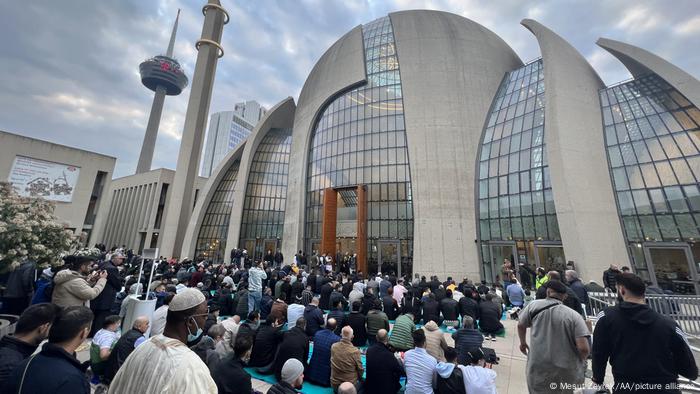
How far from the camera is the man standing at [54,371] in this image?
1.94m

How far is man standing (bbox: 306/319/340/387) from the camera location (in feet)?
19.0

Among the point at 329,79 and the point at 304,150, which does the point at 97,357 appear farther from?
the point at 329,79

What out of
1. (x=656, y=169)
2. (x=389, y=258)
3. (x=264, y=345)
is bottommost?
(x=264, y=345)

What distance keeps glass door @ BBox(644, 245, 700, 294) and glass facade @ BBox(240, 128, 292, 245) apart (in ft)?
97.0

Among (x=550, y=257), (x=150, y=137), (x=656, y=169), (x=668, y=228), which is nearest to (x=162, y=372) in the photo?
(x=550, y=257)

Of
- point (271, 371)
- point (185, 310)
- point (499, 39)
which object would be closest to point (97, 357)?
point (271, 371)

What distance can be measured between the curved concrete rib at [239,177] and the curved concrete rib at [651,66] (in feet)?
98.8

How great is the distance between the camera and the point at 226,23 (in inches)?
1446

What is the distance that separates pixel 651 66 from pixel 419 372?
22364 mm

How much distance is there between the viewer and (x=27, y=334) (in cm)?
280

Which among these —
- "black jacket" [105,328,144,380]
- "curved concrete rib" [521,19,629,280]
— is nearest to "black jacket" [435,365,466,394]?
"black jacket" [105,328,144,380]

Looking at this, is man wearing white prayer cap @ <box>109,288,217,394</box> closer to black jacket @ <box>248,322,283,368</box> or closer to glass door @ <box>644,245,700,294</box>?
black jacket @ <box>248,322,283,368</box>

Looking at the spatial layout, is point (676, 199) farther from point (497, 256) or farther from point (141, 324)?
point (141, 324)

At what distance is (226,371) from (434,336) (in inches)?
158
